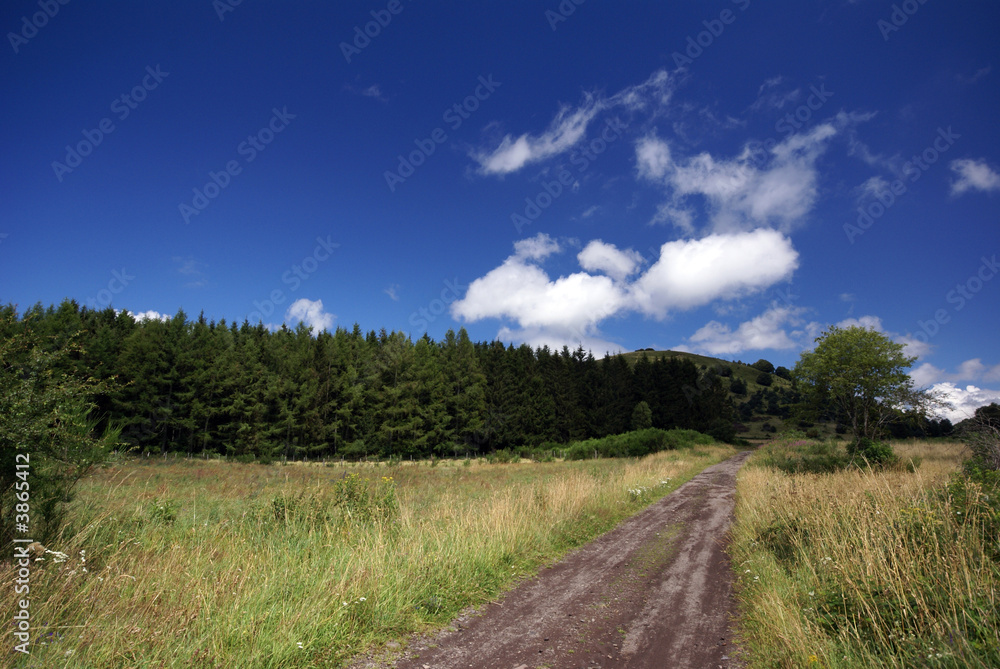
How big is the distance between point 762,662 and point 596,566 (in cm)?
349

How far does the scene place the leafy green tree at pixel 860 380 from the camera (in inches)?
896

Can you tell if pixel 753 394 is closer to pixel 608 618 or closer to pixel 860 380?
pixel 860 380

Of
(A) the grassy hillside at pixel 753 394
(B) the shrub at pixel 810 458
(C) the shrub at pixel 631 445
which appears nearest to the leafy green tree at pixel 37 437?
(B) the shrub at pixel 810 458

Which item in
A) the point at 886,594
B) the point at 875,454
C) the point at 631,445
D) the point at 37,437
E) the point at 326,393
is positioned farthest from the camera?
the point at 326,393

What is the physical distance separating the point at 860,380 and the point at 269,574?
1178 inches

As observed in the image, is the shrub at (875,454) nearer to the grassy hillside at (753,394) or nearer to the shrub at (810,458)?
the shrub at (810,458)

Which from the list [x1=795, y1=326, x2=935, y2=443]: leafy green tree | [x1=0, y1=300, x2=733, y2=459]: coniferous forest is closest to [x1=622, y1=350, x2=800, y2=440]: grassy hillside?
[x1=0, y1=300, x2=733, y2=459]: coniferous forest

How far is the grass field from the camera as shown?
382 cm

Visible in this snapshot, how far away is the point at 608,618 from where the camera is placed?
17.7 ft

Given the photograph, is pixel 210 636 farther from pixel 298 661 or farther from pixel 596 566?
pixel 596 566

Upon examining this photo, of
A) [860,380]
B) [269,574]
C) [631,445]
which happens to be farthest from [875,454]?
[631,445]

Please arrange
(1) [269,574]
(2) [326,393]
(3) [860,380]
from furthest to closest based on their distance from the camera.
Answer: (2) [326,393]
(3) [860,380]
(1) [269,574]

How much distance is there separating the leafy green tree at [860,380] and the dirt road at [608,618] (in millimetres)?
21499

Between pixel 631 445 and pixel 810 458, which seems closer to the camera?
pixel 810 458
